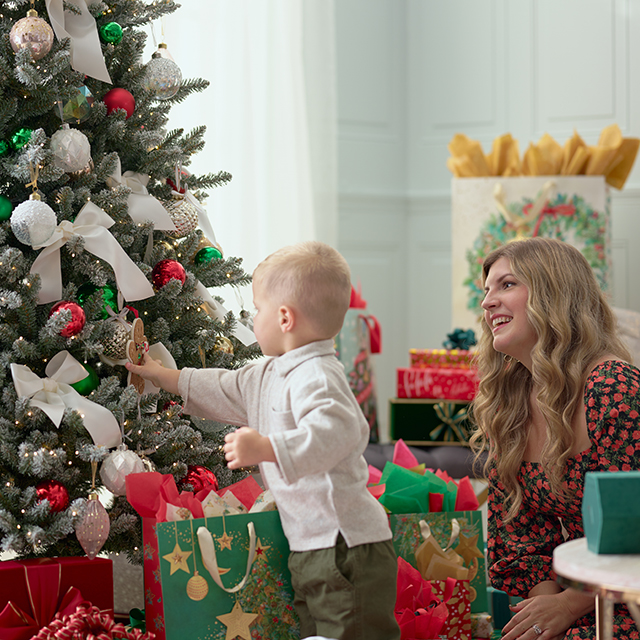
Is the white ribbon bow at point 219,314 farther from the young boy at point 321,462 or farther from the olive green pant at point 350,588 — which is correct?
the olive green pant at point 350,588

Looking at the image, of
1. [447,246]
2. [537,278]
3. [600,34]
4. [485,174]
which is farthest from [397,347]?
[537,278]

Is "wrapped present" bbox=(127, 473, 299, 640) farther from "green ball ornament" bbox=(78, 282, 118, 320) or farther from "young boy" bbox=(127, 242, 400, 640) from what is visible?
"green ball ornament" bbox=(78, 282, 118, 320)

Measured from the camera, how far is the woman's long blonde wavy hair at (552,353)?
1332 millimetres

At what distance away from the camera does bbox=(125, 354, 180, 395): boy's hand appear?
1231 millimetres

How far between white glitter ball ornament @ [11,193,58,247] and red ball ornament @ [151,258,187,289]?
22 centimetres

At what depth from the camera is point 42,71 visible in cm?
118

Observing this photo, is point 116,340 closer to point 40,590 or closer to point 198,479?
point 198,479

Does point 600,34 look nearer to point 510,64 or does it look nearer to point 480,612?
point 510,64

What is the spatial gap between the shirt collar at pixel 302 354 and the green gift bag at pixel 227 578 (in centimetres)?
23

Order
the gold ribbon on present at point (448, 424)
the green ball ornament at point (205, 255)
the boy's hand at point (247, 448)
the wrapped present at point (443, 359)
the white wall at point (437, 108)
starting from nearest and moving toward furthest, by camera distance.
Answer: the boy's hand at point (247, 448), the green ball ornament at point (205, 255), the gold ribbon on present at point (448, 424), the wrapped present at point (443, 359), the white wall at point (437, 108)

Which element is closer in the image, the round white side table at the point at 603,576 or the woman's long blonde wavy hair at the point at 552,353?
the round white side table at the point at 603,576

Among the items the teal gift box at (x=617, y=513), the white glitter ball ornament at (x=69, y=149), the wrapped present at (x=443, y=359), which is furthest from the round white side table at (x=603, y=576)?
the wrapped present at (x=443, y=359)

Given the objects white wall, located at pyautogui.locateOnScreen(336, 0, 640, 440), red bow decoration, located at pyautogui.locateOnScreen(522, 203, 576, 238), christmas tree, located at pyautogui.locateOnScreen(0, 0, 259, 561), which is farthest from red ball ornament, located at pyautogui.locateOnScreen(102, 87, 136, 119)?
white wall, located at pyautogui.locateOnScreen(336, 0, 640, 440)

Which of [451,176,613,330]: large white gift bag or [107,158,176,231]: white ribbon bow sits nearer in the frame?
[107,158,176,231]: white ribbon bow
